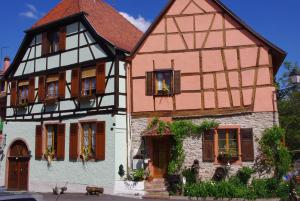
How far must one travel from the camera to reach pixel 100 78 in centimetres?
1997

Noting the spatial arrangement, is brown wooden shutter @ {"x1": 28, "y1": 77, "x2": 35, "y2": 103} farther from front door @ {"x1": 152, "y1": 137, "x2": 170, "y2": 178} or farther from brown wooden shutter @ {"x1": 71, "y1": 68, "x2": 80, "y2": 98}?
front door @ {"x1": 152, "y1": 137, "x2": 170, "y2": 178}

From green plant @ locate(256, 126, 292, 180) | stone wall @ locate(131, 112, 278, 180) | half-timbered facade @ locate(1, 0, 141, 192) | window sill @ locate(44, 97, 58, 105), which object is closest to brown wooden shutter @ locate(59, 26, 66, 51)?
half-timbered facade @ locate(1, 0, 141, 192)

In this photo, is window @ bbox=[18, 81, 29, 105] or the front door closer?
the front door

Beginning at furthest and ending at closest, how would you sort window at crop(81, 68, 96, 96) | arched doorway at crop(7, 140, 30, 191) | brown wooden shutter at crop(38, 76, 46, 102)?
1. arched doorway at crop(7, 140, 30, 191)
2. brown wooden shutter at crop(38, 76, 46, 102)
3. window at crop(81, 68, 96, 96)

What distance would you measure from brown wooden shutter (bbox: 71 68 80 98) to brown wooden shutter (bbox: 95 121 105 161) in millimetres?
2348

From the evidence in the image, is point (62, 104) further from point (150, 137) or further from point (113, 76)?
point (150, 137)

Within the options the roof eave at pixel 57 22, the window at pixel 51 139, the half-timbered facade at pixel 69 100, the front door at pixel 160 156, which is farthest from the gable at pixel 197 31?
the window at pixel 51 139

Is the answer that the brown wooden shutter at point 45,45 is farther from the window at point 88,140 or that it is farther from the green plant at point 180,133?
the green plant at point 180,133

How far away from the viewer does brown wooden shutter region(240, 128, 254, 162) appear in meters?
17.5

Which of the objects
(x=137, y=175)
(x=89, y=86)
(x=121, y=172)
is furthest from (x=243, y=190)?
(x=89, y=86)

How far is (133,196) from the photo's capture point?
17969 millimetres

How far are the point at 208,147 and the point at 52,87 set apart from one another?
9.39 metres

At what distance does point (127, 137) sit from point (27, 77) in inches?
316

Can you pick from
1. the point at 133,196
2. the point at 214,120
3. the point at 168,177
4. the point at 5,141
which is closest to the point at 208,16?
the point at 214,120
